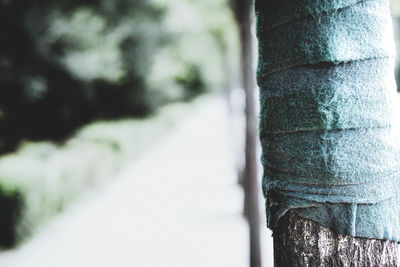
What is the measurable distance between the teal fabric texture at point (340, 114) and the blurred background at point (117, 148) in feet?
11.5

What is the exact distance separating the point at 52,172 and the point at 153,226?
→ 235 centimetres

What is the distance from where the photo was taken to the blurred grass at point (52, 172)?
5.88 m

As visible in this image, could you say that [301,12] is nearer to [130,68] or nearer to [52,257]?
[52,257]

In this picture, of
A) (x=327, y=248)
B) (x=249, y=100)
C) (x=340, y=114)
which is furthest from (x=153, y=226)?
(x=340, y=114)

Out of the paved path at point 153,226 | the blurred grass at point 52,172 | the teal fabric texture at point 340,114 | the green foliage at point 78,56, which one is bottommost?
the paved path at point 153,226

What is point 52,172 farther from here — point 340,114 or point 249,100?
point 340,114

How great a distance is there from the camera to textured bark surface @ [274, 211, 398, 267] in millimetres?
1200

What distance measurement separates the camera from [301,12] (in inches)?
46.6

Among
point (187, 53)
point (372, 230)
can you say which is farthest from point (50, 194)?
point (187, 53)

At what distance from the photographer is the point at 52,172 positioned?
23.0 feet

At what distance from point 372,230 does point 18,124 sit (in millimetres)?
10950

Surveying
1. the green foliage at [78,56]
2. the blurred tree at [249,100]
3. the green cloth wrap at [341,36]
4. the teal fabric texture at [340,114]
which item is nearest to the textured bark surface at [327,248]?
the teal fabric texture at [340,114]

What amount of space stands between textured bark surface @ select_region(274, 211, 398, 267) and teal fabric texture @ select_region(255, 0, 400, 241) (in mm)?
43

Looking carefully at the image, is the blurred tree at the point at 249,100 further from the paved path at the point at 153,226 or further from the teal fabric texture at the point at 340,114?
the teal fabric texture at the point at 340,114
